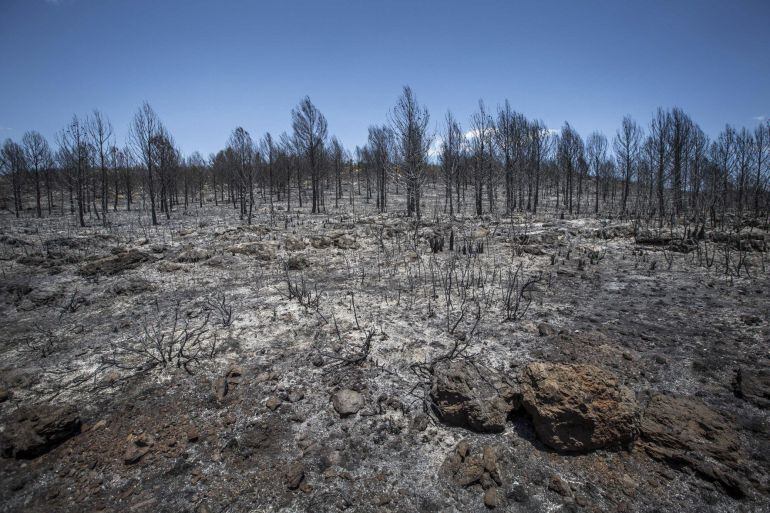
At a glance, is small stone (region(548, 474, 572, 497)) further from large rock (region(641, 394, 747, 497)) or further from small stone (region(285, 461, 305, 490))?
small stone (region(285, 461, 305, 490))

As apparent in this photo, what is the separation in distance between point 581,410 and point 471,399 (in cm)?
90

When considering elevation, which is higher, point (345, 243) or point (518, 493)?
point (345, 243)

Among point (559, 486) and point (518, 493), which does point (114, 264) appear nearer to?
point (518, 493)

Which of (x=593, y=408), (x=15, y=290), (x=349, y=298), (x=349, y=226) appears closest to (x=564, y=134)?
(x=349, y=226)

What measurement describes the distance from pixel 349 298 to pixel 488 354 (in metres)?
2.93

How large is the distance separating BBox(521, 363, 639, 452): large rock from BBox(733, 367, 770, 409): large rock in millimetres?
1287

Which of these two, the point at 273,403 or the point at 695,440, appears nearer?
the point at 695,440

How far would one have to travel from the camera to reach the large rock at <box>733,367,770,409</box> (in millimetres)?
3118

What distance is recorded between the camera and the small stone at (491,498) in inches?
92.6

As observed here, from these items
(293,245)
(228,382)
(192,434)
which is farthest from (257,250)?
(192,434)

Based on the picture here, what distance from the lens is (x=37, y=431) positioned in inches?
115

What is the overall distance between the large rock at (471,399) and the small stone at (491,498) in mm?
575

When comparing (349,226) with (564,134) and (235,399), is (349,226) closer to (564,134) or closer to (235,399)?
(235,399)

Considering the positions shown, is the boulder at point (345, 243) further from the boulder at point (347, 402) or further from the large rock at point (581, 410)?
the large rock at point (581, 410)
